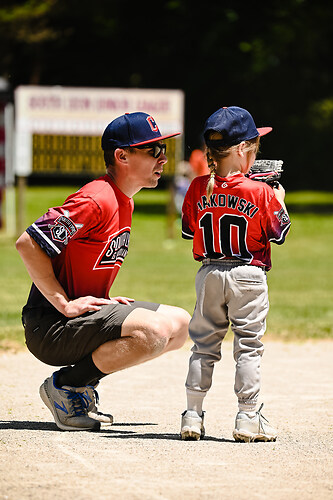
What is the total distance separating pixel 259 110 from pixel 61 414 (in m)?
35.5

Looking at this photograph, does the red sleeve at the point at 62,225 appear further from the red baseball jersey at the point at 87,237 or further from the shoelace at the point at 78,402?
the shoelace at the point at 78,402

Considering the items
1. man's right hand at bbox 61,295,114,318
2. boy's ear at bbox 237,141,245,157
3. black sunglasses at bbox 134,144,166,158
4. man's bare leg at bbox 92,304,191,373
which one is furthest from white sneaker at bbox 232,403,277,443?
black sunglasses at bbox 134,144,166,158

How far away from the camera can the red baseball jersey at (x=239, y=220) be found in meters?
4.61

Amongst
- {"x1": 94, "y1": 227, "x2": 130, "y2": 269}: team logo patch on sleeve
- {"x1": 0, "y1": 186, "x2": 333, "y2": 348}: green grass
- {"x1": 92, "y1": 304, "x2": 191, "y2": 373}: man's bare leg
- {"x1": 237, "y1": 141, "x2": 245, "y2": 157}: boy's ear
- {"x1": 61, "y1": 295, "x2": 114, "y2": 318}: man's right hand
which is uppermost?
{"x1": 237, "y1": 141, "x2": 245, "y2": 157}: boy's ear

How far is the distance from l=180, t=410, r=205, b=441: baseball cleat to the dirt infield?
0.16 ft

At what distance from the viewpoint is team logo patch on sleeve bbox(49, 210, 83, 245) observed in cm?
460

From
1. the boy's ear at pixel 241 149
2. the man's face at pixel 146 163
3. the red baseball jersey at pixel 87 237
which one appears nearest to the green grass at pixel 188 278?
the red baseball jersey at pixel 87 237

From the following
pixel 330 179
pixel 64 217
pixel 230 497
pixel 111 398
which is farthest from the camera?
pixel 330 179

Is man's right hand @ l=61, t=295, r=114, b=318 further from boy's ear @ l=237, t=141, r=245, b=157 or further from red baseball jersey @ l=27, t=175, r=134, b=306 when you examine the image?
boy's ear @ l=237, t=141, r=245, b=157

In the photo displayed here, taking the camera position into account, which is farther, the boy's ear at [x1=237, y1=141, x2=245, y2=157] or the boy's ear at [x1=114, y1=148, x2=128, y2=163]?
the boy's ear at [x1=114, y1=148, x2=128, y2=163]

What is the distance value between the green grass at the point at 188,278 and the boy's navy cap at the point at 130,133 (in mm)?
3408

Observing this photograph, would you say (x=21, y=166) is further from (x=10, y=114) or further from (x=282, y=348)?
(x=282, y=348)

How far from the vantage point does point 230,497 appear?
3564 millimetres

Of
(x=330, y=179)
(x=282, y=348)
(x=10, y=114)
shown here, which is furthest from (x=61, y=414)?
(x=330, y=179)
